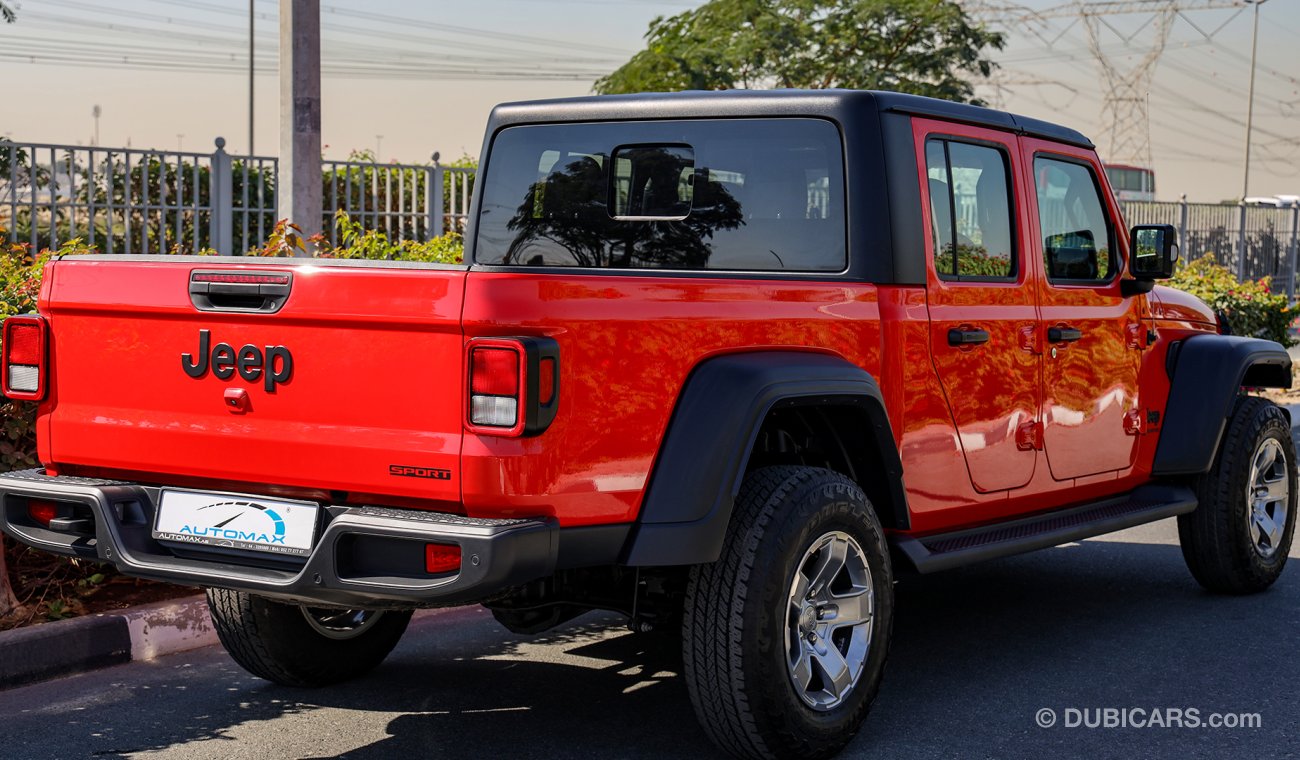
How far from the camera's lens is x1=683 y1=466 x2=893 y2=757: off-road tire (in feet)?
13.5

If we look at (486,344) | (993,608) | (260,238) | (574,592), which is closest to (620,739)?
(574,592)

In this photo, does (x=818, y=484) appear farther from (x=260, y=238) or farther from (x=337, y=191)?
(x=337, y=191)

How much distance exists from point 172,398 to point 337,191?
848cm

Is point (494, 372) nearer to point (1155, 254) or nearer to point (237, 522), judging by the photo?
point (237, 522)

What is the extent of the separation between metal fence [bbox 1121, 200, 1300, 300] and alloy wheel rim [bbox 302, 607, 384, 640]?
15258 mm

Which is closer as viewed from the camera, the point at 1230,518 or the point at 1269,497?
the point at 1230,518

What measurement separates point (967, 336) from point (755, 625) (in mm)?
1443

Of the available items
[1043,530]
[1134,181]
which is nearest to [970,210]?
[1043,530]

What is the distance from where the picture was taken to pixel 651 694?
5.16 m

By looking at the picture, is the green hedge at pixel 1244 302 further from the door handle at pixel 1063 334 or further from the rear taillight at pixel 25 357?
the rear taillight at pixel 25 357

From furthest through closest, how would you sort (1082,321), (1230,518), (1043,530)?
(1230,518) → (1082,321) → (1043,530)

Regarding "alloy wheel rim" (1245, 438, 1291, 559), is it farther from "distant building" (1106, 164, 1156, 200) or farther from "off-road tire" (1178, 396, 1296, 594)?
"distant building" (1106, 164, 1156, 200)

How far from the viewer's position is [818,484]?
435 centimetres

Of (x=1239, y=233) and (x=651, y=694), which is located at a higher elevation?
(x=1239, y=233)
